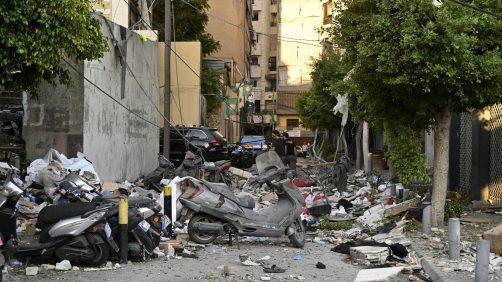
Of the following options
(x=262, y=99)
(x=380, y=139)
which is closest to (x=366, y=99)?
(x=380, y=139)

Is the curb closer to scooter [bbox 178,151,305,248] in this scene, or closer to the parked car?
scooter [bbox 178,151,305,248]

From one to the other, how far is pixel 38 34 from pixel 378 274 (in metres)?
5.24

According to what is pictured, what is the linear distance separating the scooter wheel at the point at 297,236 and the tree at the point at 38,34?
426 cm

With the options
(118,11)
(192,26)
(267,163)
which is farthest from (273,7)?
(267,163)

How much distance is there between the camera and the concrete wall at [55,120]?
15070 mm

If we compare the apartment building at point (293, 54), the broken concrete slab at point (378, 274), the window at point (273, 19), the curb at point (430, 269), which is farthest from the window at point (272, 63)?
the broken concrete slab at point (378, 274)

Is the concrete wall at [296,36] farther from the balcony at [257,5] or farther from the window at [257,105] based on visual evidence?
the balcony at [257,5]

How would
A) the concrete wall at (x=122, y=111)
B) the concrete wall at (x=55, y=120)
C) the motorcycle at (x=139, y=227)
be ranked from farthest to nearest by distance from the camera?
the concrete wall at (x=122, y=111) < the concrete wall at (x=55, y=120) < the motorcycle at (x=139, y=227)

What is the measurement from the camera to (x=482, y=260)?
733cm

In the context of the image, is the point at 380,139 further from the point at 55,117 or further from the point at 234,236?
the point at 234,236

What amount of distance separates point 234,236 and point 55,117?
6.71 m

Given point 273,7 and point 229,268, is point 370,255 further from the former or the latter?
point 273,7

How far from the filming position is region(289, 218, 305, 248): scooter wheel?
1020 centimetres

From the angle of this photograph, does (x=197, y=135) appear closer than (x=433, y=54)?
No
